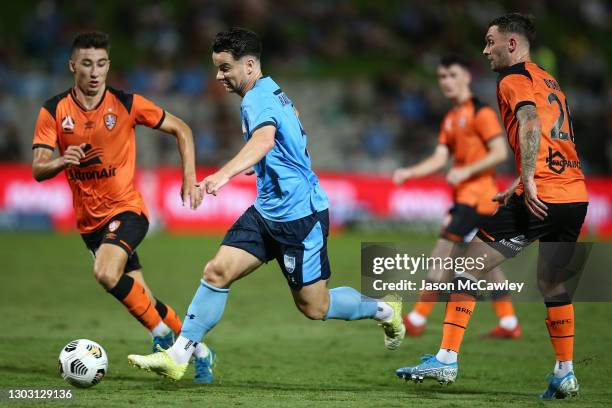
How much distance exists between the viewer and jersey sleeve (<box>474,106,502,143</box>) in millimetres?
9961

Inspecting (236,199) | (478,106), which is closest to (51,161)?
(478,106)

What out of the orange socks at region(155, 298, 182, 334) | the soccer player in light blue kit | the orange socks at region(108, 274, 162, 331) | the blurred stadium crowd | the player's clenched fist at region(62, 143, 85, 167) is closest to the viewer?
the soccer player in light blue kit

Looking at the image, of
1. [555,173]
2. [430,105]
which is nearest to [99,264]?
[555,173]

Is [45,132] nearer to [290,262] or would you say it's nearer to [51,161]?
[51,161]

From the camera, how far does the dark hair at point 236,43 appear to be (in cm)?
673

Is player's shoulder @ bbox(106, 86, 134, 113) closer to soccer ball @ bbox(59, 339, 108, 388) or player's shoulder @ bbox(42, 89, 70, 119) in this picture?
player's shoulder @ bbox(42, 89, 70, 119)

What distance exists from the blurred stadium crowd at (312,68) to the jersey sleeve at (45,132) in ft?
42.9

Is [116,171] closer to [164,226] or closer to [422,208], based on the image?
[164,226]

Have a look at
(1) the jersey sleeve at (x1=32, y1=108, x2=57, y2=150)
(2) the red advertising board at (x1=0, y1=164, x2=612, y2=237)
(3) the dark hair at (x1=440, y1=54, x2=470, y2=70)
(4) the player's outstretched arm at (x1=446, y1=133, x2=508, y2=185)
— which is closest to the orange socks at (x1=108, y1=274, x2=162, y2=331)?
(1) the jersey sleeve at (x1=32, y1=108, x2=57, y2=150)

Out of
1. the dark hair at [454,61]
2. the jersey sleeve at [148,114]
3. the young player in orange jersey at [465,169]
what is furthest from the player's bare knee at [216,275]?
the dark hair at [454,61]

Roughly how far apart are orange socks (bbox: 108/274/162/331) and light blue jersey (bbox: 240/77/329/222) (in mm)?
1244

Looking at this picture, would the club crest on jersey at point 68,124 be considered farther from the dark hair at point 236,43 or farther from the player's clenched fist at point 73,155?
the dark hair at point 236,43

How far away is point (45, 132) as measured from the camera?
766cm

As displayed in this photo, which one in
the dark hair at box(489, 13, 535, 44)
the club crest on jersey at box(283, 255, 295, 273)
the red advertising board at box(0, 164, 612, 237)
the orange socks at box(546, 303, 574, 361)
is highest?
the red advertising board at box(0, 164, 612, 237)
